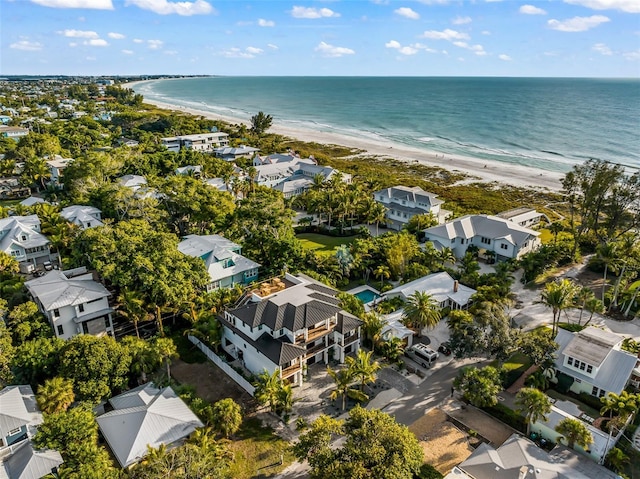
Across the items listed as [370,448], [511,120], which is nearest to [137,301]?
[370,448]

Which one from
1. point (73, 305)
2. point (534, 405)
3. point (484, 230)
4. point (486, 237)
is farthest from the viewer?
point (484, 230)

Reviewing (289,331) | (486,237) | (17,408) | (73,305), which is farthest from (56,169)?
(486,237)

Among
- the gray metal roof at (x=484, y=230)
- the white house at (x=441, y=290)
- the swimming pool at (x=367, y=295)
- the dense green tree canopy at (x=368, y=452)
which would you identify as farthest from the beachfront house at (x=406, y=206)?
the dense green tree canopy at (x=368, y=452)

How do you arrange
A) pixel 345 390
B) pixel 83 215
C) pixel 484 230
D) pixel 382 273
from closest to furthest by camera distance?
pixel 345 390 < pixel 382 273 < pixel 484 230 < pixel 83 215

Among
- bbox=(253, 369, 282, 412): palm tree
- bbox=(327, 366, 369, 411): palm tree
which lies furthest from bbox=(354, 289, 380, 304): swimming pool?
bbox=(253, 369, 282, 412): palm tree

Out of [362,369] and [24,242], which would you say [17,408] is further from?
[24,242]

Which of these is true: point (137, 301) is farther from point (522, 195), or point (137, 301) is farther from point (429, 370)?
point (522, 195)
